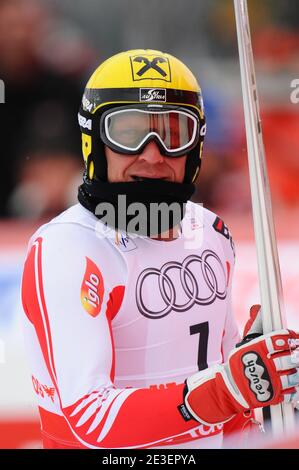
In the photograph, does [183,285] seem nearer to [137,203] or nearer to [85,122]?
[137,203]

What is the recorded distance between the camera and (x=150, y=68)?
93.7 inches

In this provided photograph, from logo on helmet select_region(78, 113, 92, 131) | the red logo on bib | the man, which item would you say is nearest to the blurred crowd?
logo on helmet select_region(78, 113, 92, 131)

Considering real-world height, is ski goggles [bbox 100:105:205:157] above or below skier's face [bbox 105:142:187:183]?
above

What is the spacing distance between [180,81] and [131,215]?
0.45m

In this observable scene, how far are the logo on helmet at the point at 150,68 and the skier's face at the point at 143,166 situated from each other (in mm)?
214

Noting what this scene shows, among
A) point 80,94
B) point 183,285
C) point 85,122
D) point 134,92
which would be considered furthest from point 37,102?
point 183,285

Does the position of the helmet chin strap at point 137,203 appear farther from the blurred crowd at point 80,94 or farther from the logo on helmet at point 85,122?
the blurred crowd at point 80,94

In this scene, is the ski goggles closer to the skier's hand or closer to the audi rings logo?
the audi rings logo

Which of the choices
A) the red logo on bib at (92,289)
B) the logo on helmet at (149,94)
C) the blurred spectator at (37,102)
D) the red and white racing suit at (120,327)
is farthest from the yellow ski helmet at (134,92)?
the blurred spectator at (37,102)

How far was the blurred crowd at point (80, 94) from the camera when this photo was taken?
6336 mm

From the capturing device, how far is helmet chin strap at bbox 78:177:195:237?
2.31 metres

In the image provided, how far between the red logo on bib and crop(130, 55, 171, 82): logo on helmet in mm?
611
